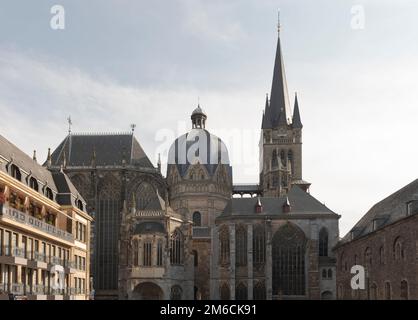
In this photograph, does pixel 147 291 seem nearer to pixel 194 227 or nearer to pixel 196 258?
pixel 196 258

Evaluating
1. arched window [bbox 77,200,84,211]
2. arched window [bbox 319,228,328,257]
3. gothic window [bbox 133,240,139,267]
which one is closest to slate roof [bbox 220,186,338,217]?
arched window [bbox 319,228,328,257]

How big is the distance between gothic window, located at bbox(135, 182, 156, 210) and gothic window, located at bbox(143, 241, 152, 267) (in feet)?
40.5

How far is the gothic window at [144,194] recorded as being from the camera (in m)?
74.3

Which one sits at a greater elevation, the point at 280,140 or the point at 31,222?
the point at 280,140

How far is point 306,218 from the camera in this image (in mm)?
63938

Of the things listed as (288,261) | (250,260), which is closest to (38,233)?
(250,260)

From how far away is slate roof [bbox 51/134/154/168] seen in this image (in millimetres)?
76625

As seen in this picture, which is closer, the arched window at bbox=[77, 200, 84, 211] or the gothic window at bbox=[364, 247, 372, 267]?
the gothic window at bbox=[364, 247, 372, 267]

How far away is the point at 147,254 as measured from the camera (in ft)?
204

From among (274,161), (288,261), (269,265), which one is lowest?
(269,265)

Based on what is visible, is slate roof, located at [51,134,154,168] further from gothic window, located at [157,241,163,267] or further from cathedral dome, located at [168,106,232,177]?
gothic window, located at [157,241,163,267]

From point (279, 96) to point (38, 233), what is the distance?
58955 millimetres

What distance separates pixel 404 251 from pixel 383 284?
604 cm
